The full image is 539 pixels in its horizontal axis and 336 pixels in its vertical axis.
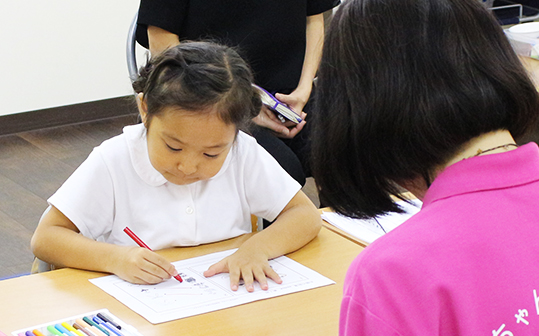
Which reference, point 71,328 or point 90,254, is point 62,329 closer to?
point 71,328

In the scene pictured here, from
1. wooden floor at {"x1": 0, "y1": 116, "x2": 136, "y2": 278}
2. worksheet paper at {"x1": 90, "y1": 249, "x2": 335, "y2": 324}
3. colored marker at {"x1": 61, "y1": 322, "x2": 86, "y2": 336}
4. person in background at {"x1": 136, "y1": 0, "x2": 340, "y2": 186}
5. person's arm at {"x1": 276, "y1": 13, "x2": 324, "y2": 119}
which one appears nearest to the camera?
colored marker at {"x1": 61, "y1": 322, "x2": 86, "y2": 336}

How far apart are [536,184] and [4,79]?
3966mm

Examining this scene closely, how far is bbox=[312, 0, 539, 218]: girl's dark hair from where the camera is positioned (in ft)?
2.39

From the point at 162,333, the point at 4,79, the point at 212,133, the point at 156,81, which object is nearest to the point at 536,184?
the point at 162,333

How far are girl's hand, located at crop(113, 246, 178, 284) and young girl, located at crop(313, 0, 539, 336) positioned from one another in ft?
1.73

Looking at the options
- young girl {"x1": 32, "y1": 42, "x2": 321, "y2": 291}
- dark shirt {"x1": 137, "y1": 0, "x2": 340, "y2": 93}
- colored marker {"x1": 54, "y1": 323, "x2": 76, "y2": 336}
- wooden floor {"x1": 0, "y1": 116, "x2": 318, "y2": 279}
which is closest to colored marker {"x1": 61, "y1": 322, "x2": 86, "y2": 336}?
colored marker {"x1": 54, "y1": 323, "x2": 76, "y2": 336}

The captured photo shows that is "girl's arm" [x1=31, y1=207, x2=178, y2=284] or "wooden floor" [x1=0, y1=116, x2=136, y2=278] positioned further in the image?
"wooden floor" [x1=0, y1=116, x2=136, y2=278]

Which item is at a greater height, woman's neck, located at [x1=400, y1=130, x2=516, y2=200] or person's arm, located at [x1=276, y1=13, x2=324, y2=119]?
woman's neck, located at [x1=400, y1=130, x2=516, y2=200]

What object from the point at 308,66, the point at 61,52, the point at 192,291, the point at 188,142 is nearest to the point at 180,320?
the point at 192,291

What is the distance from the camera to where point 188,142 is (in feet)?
4.57

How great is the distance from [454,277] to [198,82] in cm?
84

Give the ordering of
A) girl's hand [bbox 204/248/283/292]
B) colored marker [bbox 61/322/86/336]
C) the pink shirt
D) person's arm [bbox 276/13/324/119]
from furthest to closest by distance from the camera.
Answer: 1. person's arm [bbox 276/13/324/119]
2. girl's hand [bbox 204/248/283/292]
3. colored marker [bbox 61/322/86/336]
4. the pink shirt

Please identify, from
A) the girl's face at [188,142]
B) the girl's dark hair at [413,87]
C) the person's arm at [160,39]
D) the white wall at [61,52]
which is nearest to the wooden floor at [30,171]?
the white wall at [61,52]

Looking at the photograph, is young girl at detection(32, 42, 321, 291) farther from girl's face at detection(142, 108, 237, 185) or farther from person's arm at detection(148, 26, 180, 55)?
person's arm at detection(148, 26, 180, 55)
